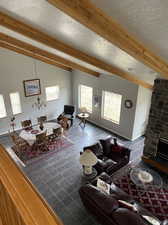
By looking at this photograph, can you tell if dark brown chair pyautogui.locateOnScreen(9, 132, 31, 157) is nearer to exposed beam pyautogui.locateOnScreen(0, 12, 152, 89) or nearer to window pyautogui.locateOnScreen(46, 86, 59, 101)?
window pyautogui.locateOnScreen(46, 86, 59, 101)

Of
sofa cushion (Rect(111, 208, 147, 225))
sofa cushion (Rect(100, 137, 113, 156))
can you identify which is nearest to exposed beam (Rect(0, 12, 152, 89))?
sofa cushion (Rect(100, 137, 113, 156))

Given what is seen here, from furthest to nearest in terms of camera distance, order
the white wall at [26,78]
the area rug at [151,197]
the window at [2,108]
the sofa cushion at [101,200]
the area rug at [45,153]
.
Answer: the window at [2,108]
the white wall at [26,78]
the area rug at [45,153]
the area rug at [151,197]
the sofa cushion at [101,200]

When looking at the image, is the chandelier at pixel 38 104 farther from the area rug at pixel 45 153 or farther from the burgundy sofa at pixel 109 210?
the burgundy sofa at pixel 109 210

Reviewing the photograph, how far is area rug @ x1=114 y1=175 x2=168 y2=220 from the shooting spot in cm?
428

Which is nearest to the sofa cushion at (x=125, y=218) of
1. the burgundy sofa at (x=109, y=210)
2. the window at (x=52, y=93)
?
the burgundy sofa at (x=109, y=210)

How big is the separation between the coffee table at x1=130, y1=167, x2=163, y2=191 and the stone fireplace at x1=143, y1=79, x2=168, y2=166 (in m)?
1.29

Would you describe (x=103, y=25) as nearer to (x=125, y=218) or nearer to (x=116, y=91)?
(x=125, y=218)

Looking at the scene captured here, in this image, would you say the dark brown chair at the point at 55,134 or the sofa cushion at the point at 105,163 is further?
the dark brown chair at the point at 55,134

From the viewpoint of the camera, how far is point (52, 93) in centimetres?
945

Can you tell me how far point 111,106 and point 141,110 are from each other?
1499mm

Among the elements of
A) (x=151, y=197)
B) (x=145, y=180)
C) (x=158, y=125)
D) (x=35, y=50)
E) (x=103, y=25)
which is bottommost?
(x=151, y=197)

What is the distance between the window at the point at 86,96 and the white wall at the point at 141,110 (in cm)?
293

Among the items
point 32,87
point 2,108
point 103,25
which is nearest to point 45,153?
point 2,108

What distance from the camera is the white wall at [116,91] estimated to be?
712cm
